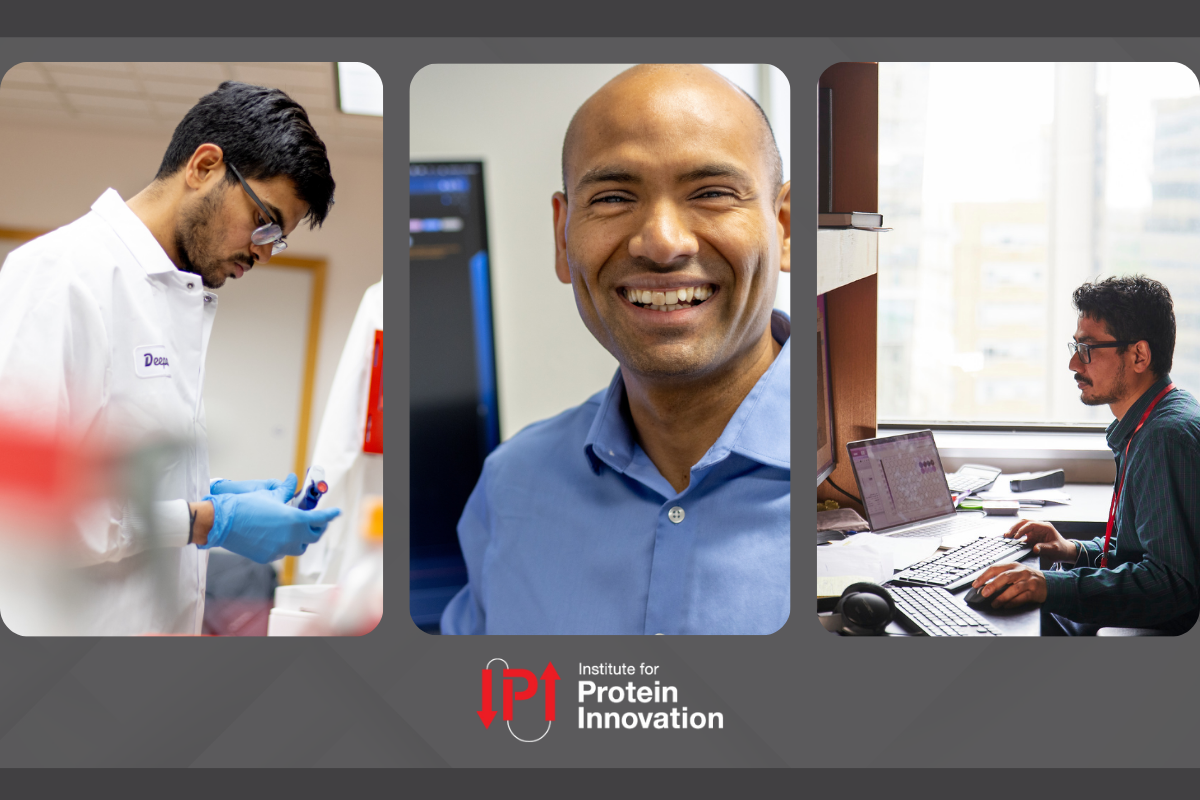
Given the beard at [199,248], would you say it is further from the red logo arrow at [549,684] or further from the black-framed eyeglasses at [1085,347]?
the black-framed eyeglasses at [1085,347]

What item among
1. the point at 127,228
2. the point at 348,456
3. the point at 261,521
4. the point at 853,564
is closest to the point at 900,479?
the point at 853,564

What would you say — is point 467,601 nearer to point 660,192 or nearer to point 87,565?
point 87,565

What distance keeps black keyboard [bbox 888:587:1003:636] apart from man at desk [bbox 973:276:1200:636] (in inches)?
2.6

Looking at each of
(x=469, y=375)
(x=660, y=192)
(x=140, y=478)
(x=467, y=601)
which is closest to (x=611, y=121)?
(x=660, y=192)

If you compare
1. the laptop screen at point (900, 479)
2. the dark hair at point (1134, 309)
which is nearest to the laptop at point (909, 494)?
the laptop screen at point (900, 479)

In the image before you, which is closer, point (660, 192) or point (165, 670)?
point (660, 192)

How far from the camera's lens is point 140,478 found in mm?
2148

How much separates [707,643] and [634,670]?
0.49 feet

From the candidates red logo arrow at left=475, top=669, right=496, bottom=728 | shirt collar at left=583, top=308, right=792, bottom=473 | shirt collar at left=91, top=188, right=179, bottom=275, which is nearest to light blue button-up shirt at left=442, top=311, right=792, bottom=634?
shirt collar at left=583, top=308, right=792, bottom=473

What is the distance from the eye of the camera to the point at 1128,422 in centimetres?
218

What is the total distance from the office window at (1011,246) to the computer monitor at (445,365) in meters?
0.75

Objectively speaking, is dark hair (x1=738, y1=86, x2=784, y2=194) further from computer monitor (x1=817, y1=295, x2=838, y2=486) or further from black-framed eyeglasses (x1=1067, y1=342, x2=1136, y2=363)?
black-framed eyeglasses (x1=1067, y1=342, x2=1136, y2=363)

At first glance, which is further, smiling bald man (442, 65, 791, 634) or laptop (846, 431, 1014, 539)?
laptop (846, 431, 1014, 539)

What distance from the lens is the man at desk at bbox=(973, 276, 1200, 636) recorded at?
217 cm
